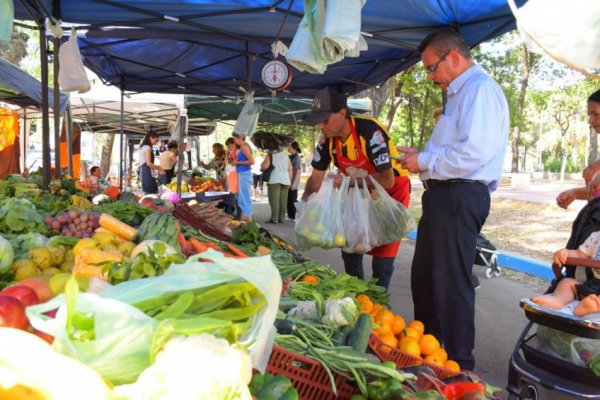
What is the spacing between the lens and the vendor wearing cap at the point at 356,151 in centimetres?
431

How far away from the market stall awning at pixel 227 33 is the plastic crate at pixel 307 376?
3.77 m

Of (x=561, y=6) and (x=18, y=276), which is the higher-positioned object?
(x=561, y=6)

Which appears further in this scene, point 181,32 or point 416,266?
point 181,32

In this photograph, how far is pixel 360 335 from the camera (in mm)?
2340

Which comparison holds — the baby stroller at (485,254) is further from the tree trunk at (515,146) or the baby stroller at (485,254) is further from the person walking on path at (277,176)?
the tree trunk at (515,146)

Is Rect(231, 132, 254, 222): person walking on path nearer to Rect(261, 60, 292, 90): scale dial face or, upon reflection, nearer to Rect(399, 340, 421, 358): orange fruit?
Rect(261, 60, 292, 90): scale dial face

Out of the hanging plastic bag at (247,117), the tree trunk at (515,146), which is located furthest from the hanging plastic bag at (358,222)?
the tree trunk at (515,146)

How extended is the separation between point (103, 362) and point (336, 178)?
3.49 m

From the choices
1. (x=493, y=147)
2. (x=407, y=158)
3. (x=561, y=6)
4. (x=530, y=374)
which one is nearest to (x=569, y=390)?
(x=530, y=374)

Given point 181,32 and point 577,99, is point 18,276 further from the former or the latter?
point 577,99

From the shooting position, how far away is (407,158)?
350cm

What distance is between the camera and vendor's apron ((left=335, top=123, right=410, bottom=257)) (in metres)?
4.55

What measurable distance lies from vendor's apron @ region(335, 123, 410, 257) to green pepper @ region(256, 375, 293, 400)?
2.95 m

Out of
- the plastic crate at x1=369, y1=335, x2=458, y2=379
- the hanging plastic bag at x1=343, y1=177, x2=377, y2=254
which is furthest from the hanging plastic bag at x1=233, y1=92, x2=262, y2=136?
the plastic crate at x1=369, y1=335, x2=458, y2=379
